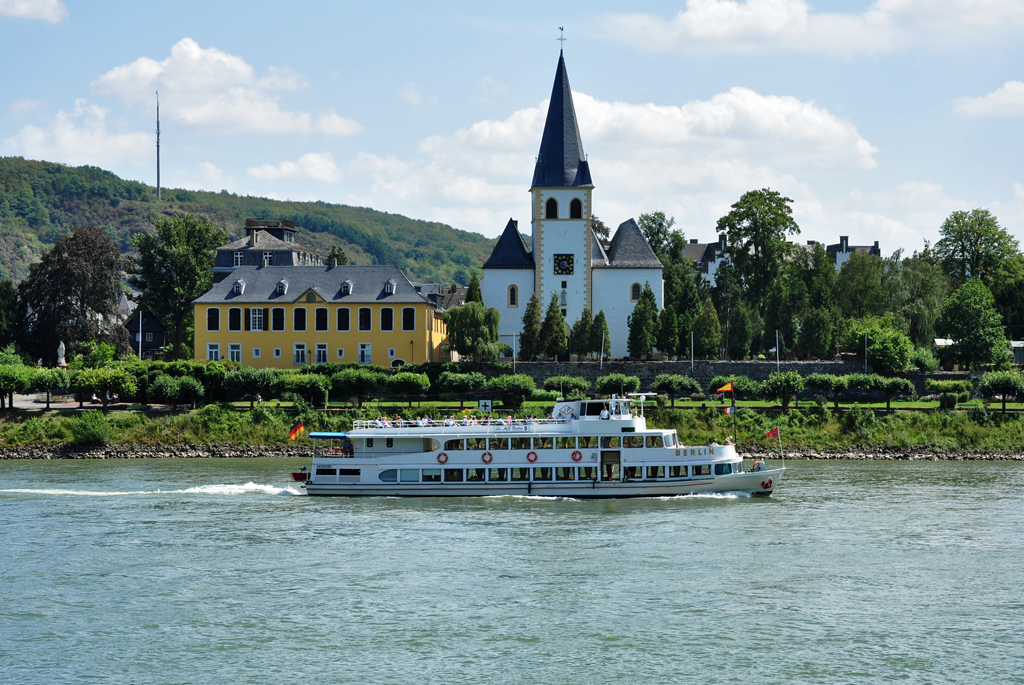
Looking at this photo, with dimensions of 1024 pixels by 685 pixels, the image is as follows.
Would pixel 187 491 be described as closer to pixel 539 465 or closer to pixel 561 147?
pixel 539 465

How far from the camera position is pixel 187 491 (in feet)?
147

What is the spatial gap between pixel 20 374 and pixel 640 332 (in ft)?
149

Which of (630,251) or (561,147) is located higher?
(561,147)

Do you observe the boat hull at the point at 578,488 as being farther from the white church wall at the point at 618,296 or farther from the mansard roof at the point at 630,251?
the mansard roof at the point at 630,251

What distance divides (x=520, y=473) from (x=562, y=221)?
4720cm

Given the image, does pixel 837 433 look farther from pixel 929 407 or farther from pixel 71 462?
pixel 71 462

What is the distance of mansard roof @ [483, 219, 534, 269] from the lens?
299ft

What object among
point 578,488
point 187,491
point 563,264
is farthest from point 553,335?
point 187,491

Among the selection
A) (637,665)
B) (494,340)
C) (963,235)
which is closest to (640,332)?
(494,340)

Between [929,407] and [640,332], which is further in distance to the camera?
[640,332]

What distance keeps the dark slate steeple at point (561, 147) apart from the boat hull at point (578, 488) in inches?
1882

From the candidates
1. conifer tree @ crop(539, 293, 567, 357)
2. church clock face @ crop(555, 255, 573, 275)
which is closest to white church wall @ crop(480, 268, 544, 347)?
church clock face @ crop(555, 255, 573, 275)

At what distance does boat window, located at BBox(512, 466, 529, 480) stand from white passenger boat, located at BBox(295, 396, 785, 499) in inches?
1.7

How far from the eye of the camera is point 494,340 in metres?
83.1
